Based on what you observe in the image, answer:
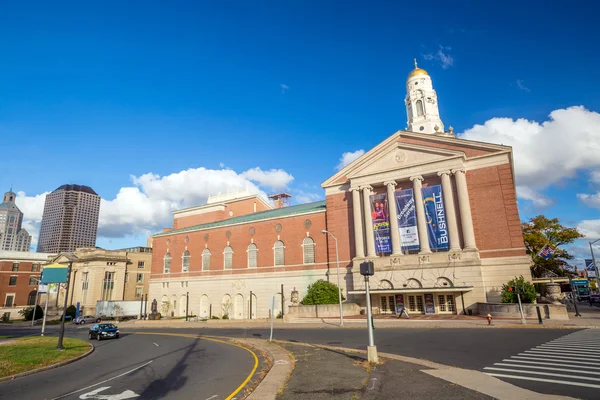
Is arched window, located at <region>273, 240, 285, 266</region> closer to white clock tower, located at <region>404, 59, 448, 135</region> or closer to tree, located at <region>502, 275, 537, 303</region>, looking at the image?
tree, located at <region>502, 275, 537, 303</region>

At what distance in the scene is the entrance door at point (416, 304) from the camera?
3947cm

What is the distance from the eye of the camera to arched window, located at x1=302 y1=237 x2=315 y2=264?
4931 centimetres

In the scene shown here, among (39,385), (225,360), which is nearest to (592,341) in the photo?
(225,360)

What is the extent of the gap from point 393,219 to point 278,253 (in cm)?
1778

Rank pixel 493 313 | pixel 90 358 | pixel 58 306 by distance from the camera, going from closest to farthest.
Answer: pixel 90 358 → pixel 493 313 → pixel 58 306

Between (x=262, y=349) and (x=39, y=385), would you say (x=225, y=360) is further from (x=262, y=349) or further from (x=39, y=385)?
(x=39, y=385)

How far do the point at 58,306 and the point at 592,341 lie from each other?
97.7 metres

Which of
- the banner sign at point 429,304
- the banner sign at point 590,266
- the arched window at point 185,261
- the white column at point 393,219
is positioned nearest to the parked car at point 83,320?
the arched window at point 185,261

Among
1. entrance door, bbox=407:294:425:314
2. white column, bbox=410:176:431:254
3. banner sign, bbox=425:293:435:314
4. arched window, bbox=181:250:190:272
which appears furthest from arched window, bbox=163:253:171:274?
banner sign, bbox=425:293:435:314

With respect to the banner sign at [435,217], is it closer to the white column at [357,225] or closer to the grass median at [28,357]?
the white column at [357,225]

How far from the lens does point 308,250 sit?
49.8 m

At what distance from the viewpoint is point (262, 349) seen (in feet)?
62.8

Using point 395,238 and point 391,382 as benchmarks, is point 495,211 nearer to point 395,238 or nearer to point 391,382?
point 395,238

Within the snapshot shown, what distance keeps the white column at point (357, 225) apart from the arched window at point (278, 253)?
11.6m
